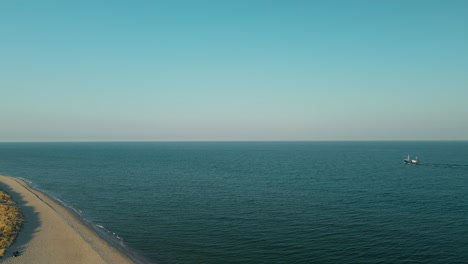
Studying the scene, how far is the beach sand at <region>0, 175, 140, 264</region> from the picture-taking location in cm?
3222

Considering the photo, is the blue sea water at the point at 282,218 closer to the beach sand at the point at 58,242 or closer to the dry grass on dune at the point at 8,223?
the beach sand at the point at 58,242

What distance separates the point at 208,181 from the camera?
3413 inches

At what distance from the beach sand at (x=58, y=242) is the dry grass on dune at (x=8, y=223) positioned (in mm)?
597

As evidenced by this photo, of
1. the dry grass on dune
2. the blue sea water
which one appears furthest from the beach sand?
the blue sea water

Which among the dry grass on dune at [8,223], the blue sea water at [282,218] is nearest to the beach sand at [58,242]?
the dry grass on dune at [8,223]

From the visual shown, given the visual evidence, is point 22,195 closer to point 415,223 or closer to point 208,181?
point 208,181

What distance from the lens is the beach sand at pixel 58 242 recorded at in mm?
32219

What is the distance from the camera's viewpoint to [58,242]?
122 feet

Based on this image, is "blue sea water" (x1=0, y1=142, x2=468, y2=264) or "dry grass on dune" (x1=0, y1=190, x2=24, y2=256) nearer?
"dry grass on dune" (x1=0, y1=190, x2=24, y2=256)

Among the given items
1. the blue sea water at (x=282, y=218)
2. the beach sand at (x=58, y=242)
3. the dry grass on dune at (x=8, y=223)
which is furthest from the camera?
the blue sea water at (x=282, y=218)

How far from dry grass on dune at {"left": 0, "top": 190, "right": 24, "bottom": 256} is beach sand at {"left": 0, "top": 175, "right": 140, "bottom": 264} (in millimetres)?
597

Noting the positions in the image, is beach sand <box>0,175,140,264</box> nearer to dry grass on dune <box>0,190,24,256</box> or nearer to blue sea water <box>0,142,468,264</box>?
dry grass on dune <box>0,190,24,256</box>

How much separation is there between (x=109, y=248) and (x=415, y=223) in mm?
40987

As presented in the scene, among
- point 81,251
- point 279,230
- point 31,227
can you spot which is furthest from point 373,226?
point 31,227
